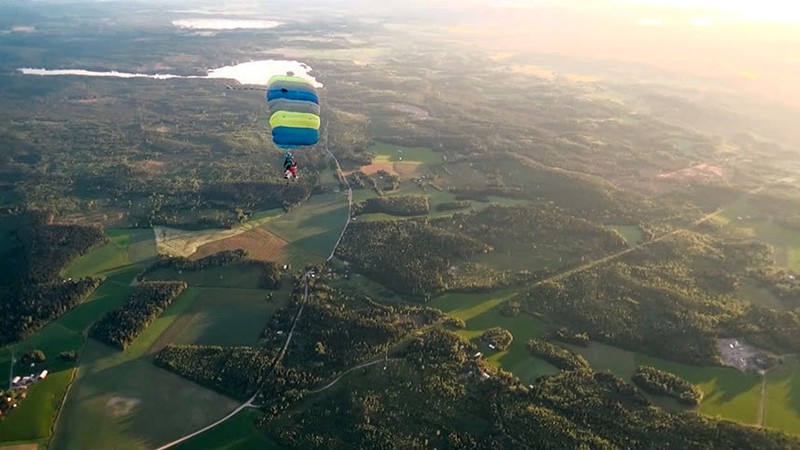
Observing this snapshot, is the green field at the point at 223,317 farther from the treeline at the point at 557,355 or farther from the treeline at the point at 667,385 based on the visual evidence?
the treeline at the point at 667,385

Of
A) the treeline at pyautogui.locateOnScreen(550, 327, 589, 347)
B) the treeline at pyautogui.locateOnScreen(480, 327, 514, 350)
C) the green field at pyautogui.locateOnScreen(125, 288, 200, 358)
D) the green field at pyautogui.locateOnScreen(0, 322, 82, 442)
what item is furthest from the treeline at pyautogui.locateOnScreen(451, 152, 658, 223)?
the green field at pyautogui.locateOnScreen(0, 322, 82, 442)

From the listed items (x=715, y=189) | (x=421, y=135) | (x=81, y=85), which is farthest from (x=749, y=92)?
(x=81, y=85)

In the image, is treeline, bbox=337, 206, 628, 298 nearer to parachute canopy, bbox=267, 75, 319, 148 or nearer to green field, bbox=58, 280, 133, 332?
parachute canopy, bbox=267, 75, 319, 148

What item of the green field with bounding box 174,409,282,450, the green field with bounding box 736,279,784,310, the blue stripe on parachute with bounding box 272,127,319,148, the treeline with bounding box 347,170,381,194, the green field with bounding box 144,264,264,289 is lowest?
the green field with bounding box 174,409,282,450

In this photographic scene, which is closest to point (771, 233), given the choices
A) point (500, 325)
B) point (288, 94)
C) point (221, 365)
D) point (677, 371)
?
point (677, 371)

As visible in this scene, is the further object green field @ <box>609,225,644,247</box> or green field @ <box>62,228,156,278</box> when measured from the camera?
green field @ <box>609,225,644,247</box>

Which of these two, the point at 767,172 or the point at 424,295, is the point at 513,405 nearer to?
the point at 424,295
